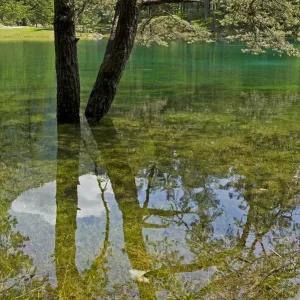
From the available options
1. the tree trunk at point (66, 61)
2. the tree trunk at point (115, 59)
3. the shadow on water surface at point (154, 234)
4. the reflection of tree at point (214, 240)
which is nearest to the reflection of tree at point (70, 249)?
the shadow on water surface at point (154, 234)

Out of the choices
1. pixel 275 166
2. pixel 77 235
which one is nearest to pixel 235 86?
pixel 275 166

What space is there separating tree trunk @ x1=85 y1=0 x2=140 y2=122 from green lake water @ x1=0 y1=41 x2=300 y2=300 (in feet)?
1.49

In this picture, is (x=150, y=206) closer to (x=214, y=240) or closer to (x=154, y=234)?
(x=154, y=234)

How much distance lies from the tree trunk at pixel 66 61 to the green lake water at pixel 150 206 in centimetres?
44

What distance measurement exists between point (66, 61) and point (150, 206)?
5.27 metres

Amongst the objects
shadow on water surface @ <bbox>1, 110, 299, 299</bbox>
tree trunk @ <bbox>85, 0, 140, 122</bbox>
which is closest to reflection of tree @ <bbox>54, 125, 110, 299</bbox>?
shadow on water surface @ <bbox>1, 110, 299, 299</bbox>

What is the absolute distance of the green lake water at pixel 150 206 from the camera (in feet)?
11.6

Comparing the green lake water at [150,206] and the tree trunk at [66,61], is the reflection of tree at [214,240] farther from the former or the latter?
the tree trunk at [66,61]

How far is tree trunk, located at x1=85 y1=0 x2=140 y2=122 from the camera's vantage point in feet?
29.7

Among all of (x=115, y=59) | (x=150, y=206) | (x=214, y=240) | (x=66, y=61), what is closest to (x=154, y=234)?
(x=214, y=240)

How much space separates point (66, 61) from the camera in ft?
30.7

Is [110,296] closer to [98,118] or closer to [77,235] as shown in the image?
[77,235]

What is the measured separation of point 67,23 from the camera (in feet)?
29.7

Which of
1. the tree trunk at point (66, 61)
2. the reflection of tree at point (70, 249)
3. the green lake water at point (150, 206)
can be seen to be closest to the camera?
the reflection of tree at point (70, 249)
